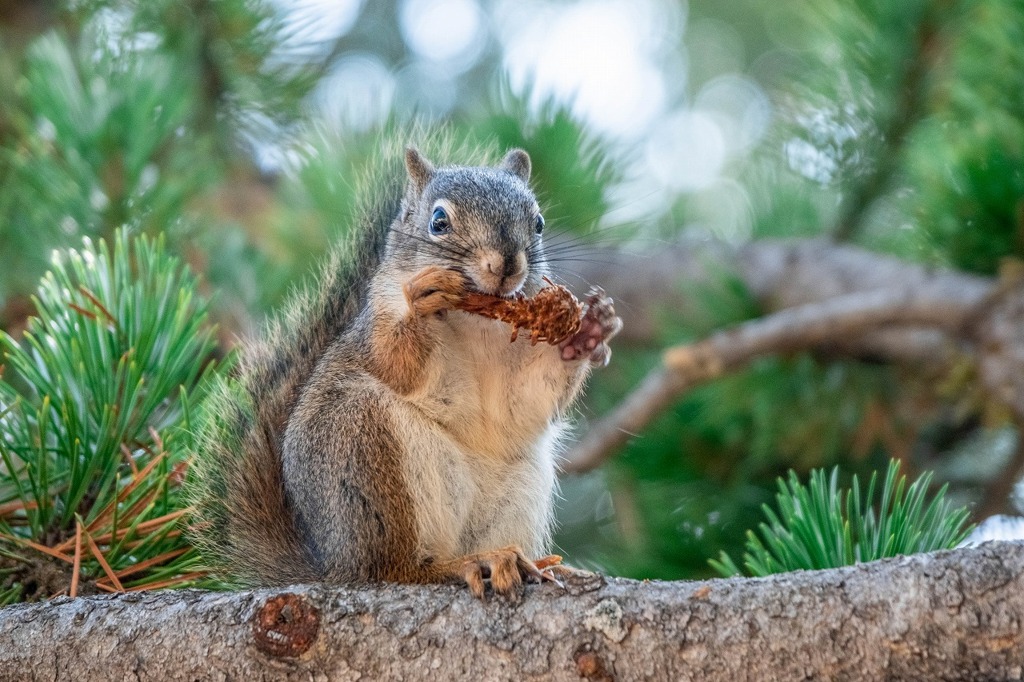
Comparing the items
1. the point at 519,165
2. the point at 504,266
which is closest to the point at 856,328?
the point at 519,165

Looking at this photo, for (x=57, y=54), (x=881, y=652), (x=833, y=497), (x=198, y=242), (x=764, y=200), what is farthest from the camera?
(x=764, y=200)

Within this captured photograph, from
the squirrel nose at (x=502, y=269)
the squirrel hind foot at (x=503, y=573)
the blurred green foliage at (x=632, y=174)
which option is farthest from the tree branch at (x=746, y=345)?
the squirrel hind foot at (x=503, y=573)

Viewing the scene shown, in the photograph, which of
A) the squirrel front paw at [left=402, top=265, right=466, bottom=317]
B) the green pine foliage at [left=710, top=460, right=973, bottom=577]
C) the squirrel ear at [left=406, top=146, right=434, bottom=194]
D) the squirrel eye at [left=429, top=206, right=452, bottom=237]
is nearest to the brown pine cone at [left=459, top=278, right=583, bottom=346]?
the squirrel front paw at [left=402, top=265, right=466, bottom=317]

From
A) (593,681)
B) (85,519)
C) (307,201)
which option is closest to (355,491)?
(85,519)

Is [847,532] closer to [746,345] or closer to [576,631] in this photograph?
[576,631]

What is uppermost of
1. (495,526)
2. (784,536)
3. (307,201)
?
(307,201)

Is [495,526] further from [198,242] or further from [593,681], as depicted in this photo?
[198,242]
